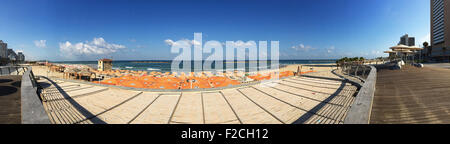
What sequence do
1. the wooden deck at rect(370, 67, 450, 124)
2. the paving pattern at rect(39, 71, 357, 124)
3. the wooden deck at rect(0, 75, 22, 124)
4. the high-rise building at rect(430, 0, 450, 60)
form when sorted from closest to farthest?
the wooden deck at rect(370, 67, 450, 124) → the wooden deck at rect(0, 75, 22, 124) → the paving pattern at rect(39, 71, 357, 124) → the high-rise building at rect(430, 0, 450, 60)

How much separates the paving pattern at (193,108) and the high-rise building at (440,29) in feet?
229

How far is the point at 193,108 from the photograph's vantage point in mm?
4863

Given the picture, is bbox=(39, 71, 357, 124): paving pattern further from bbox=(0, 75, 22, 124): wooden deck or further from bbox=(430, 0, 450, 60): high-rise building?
bbox=(430, 0, 450, 60): high-rise building

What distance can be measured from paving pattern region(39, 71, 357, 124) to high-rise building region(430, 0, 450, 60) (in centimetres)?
6965

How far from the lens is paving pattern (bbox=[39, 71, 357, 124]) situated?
3.90 m

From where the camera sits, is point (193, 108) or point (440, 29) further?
point (440, 29)

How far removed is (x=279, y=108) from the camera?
480 centimetres

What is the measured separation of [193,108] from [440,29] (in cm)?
9293

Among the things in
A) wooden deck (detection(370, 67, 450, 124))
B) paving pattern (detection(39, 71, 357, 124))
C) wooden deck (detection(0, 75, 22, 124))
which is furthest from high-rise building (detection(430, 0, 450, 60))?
wooden deck (detection(0, 75, 22, 124))

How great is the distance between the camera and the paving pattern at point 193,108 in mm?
3902

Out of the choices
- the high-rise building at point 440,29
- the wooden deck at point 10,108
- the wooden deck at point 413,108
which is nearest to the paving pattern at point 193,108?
the wooden deck at point 10,108

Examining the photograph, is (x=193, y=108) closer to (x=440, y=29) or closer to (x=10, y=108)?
(x=10, y=108)

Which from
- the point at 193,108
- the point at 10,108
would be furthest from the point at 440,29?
the point at 10,108
